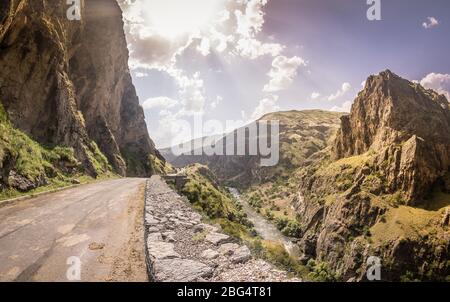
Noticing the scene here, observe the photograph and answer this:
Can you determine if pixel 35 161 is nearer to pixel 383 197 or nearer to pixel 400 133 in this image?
pixel 383 197

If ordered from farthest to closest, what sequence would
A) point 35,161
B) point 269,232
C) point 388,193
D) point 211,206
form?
point 269,232, point 388,193, point 211,206, point 35,161

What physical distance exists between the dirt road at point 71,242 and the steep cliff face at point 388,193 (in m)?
58.6

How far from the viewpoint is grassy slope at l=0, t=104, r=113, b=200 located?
20.7 metres

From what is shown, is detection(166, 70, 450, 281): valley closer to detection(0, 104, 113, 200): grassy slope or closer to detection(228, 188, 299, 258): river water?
detection(228, 188, 299, 258): river water

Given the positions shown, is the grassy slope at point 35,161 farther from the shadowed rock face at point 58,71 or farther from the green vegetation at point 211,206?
the green vegetation at point 211,206

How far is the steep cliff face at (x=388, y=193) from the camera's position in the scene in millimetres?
61594

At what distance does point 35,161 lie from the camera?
2439 centimetres

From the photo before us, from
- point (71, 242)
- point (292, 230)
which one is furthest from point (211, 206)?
point (292, 230)

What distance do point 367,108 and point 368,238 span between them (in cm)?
5568

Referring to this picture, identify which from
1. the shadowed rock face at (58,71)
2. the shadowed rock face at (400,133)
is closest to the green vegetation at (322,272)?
the shadowed rock face at (400,133)

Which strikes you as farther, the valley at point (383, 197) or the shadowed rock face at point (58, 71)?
the valley at point (383, 197)

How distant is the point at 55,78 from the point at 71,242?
32182 millimetres
